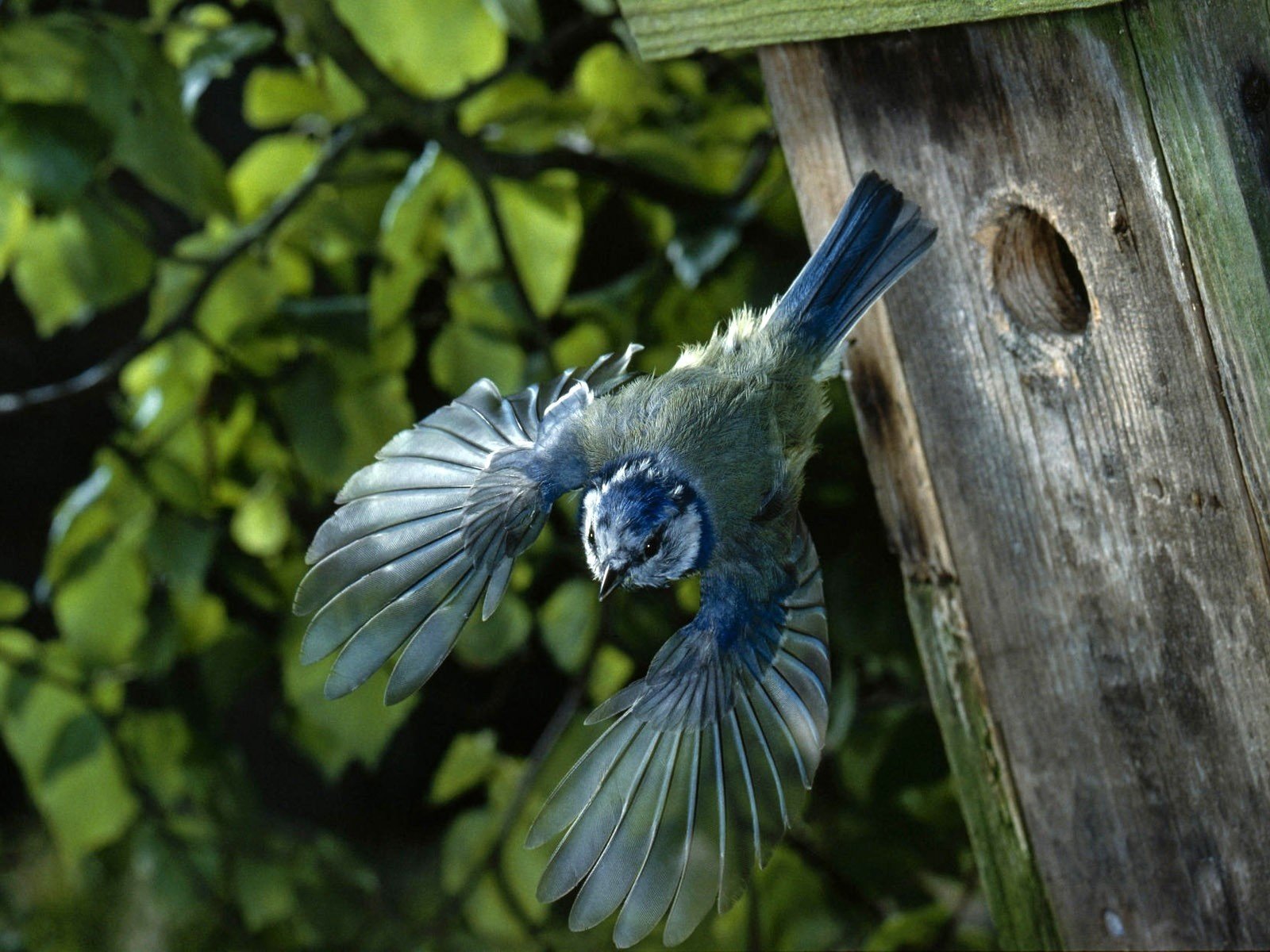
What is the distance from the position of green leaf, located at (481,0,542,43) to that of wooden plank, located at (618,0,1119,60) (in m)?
0.25

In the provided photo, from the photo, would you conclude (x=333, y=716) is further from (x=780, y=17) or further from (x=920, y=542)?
(x=780, y=17)

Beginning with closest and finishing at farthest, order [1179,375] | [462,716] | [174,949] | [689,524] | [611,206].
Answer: [1179,375] < [689,524] < [611,206] < [462,716] < [174,949]

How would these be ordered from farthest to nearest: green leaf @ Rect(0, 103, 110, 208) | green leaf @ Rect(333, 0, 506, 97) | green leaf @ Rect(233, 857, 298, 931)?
1. green leaf @ Rect(233, 857, 298, 931)
2. green leaf @ Rect(333, 0, 506, 97)
3. green leaf @ Rect(0, 103, 110, 208)

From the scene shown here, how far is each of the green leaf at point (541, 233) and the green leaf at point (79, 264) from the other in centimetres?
42

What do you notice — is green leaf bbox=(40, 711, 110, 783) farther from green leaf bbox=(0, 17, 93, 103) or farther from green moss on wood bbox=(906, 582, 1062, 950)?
green moss on wood bbox=(906, 582, 1062, 950)

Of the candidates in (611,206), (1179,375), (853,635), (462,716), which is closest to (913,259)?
(1179,375)

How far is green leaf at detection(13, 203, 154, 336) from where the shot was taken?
1.40 metres

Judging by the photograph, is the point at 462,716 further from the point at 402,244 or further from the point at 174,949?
the point at 402,244

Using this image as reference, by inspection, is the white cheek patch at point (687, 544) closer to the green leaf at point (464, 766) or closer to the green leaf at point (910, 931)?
the green leaf at point (910, 931)

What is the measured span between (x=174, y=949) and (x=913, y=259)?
6.25 feet

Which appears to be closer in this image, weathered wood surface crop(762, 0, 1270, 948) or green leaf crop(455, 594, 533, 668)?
weathered wood surface crop(762, 0, 1270, 948)

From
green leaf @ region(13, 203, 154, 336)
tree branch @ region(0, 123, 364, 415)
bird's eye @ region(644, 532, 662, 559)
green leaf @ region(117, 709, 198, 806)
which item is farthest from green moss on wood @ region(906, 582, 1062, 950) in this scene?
green leaf @ region(117, 709, 198, 806)

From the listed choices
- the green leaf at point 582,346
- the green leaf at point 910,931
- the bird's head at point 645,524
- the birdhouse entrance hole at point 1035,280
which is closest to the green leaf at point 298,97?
the green leaf at point 582,346

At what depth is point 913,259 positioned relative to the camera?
0.89 m
